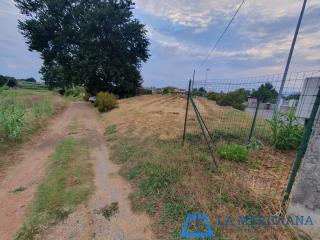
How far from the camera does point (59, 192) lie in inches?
120

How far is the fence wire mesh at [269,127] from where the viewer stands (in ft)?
10.6

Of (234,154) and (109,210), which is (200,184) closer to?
(234,154)

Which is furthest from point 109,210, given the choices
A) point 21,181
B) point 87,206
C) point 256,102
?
point 256,102

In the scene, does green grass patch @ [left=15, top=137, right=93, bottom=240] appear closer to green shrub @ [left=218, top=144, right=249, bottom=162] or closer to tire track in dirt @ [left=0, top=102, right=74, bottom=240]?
tire track in dirt @ [left=0, top=102, right=74, bottom=240]

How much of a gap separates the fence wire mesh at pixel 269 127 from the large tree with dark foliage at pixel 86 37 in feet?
51.0

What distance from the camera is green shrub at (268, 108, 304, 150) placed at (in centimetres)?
444

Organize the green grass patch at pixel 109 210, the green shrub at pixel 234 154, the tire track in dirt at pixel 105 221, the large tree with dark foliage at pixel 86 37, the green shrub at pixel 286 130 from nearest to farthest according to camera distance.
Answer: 1. the tire track in dirt at pixel 105 221
2. the green grass patch at pixel 109 210
3. the green shrub at pixel 234 154
4. the green shrub at pixel 286 130
5. the large tree with dark foliage at pixel 86 37

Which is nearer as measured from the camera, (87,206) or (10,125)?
(87,206)

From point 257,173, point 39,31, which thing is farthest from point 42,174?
point 39,31

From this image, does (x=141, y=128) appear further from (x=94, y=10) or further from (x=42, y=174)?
(x=94, y=10)

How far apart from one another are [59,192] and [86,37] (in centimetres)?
1794

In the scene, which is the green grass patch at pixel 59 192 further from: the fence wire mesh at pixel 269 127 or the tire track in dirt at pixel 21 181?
the fence wire mesh at pixel 269 127

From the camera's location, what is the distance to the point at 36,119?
8336 millimetres

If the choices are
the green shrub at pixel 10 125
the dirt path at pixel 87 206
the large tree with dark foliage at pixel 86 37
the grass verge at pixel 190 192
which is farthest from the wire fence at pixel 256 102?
the large tree with dark foliage at pixel 86 37
